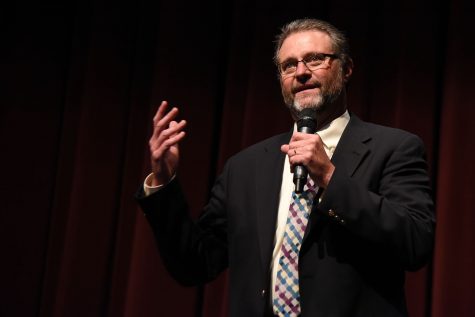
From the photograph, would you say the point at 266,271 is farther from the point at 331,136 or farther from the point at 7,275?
the point at 7,275

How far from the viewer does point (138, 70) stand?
2.61m

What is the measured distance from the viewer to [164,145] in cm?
147

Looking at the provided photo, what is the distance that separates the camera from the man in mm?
1242

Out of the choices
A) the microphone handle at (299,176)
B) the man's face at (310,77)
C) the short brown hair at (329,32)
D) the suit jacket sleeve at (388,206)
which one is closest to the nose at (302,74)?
the man's face at (310,77)

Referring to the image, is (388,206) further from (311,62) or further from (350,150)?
(311,62)

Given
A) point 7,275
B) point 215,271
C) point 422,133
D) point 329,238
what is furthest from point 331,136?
point 7,275

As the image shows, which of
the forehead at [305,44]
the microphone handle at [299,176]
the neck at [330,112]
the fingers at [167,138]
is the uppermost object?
the forehead at [305,44]

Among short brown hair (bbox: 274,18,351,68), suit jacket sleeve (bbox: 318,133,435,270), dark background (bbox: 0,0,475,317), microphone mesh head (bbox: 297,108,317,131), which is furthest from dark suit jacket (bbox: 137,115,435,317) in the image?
dark background (bbox: 0,0,475,317)

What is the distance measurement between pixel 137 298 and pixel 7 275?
1.90 feet

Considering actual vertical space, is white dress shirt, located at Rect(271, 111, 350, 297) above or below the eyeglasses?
below

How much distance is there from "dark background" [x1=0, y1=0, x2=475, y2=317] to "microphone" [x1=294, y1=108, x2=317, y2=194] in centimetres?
84

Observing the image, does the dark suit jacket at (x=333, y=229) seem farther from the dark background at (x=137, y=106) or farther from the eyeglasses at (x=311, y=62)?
the dark background at (x=137, y=106)

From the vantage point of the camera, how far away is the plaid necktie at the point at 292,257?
1.34 metres

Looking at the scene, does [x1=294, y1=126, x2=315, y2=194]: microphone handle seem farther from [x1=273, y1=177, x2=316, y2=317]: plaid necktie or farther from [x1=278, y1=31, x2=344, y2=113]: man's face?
[x1=278, y1=31, x2=344, y2=113]: man's face
